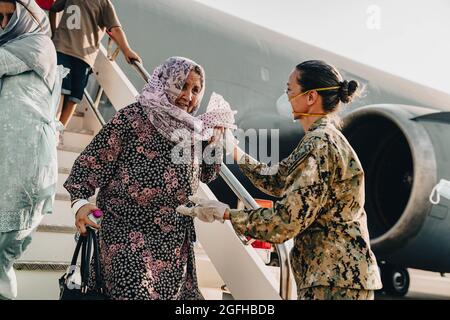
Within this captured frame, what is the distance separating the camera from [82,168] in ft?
5.98

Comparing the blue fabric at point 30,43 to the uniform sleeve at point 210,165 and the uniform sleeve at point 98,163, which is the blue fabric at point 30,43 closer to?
the uniform sleeve at point 98,163

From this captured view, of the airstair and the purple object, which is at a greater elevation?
the purple object

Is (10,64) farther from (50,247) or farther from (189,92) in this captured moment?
(50,247)

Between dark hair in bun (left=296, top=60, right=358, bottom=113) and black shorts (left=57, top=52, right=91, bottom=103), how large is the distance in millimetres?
1484

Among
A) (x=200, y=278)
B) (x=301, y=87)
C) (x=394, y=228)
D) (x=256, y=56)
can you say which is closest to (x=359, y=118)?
(x=394, y=228)

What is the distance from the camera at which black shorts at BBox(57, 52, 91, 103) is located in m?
2.96

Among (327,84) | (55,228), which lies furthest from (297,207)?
(55,228)

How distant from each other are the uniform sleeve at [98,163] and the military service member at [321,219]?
0.27m

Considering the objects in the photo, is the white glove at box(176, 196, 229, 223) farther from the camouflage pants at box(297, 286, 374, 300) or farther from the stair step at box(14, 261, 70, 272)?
the stair step at box(14, 261, 70, 272)

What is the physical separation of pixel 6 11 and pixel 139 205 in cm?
92

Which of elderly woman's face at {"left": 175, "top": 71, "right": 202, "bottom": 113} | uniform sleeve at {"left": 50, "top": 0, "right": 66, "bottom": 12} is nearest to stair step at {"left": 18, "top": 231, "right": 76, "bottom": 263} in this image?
elderly woman's face at {"left": 175, "top": 71, "right": 202, "bottom": 113}

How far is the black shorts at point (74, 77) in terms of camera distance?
9.72 ft

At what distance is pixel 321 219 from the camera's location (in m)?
1.67

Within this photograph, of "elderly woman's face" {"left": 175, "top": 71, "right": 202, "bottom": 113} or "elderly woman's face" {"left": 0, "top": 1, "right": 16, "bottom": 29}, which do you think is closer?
"elderly woman's face" {"left": 175, "top": 71, "right": 202, "bottom": 113}
